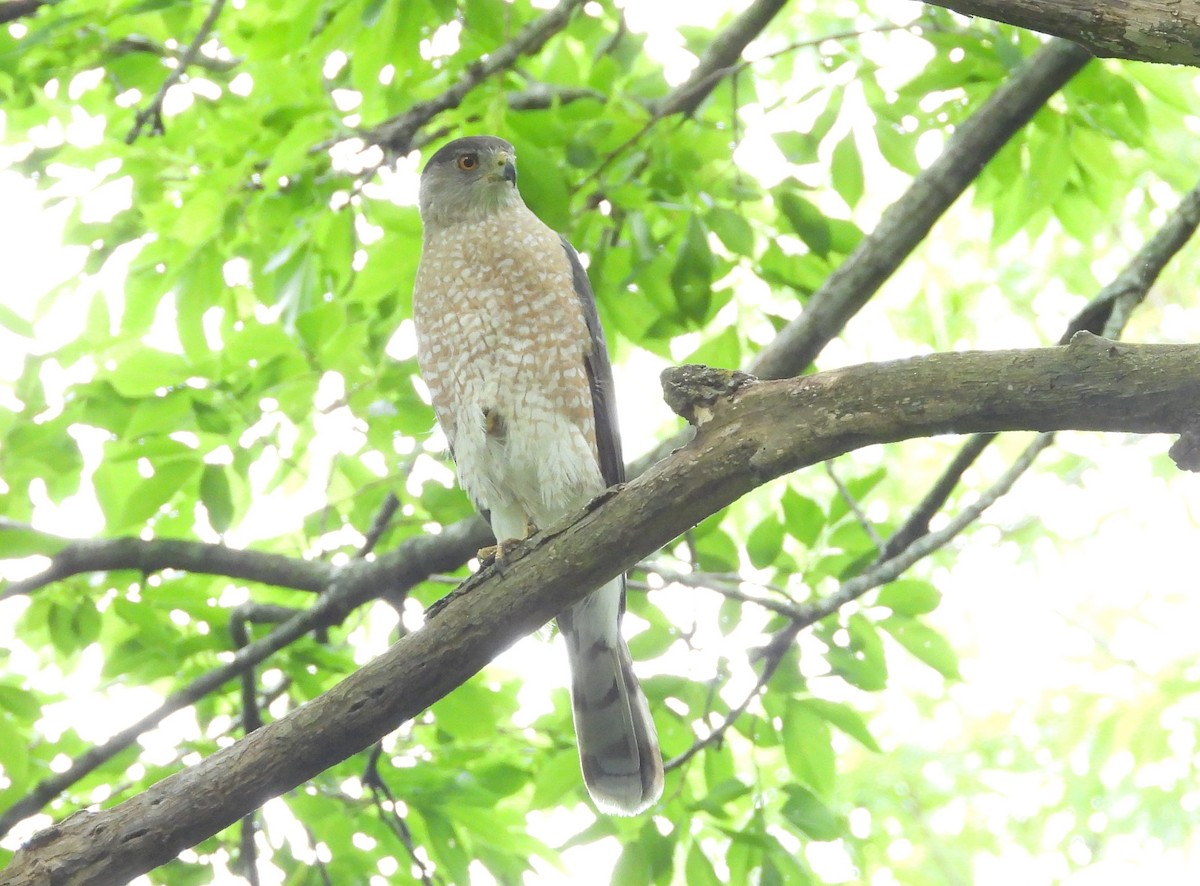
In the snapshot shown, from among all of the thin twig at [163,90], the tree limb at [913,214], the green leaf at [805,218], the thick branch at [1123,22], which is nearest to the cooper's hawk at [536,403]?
the tree limb at [913,214]

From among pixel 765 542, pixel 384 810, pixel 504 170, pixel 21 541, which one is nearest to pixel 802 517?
pixel 765 542

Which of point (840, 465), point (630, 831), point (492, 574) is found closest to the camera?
point (492, 574)

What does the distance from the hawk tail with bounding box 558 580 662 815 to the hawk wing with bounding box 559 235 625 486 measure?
0.55 metres

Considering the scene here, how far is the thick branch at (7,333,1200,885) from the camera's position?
251cm

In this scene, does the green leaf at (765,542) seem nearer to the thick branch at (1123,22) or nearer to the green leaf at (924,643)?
the green leaf at (924,643)

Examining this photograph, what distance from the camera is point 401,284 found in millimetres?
4922

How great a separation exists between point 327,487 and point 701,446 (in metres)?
2.92

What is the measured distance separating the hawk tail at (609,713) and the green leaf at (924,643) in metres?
1.02

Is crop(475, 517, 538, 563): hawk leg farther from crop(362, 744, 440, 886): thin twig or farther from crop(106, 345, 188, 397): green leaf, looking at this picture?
crop(106, 345, 188, 397): green leaf

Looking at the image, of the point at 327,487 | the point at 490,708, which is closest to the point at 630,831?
the point at 490,708

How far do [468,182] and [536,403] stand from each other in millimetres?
1216

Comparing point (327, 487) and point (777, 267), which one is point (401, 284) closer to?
point (327, 487)

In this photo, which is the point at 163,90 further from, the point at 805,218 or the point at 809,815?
the point at 809,815

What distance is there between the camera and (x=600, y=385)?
498cm
